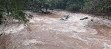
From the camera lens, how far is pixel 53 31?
10.4 meters

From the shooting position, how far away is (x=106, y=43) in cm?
813

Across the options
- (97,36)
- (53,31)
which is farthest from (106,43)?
(53,31)

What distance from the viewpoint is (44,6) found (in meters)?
19.8

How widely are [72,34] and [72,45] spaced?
6.84 ft

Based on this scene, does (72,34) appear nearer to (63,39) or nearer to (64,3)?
(63,39)

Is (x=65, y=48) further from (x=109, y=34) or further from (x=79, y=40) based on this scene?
(x=109, y=34)

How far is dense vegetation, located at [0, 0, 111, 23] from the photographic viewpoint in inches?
186

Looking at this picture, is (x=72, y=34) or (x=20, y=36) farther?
(x=72, y=34)

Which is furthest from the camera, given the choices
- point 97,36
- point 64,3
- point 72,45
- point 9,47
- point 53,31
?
point 64,3

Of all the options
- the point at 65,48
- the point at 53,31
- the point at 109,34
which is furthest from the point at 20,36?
the point at 109,34

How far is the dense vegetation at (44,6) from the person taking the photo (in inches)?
186

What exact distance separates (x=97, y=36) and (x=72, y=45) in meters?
2.62

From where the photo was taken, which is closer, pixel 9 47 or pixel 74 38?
pixel 9 47

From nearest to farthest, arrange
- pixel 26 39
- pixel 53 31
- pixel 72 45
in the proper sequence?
pixel 72 45, pixel 26 39, pixel 53 31
